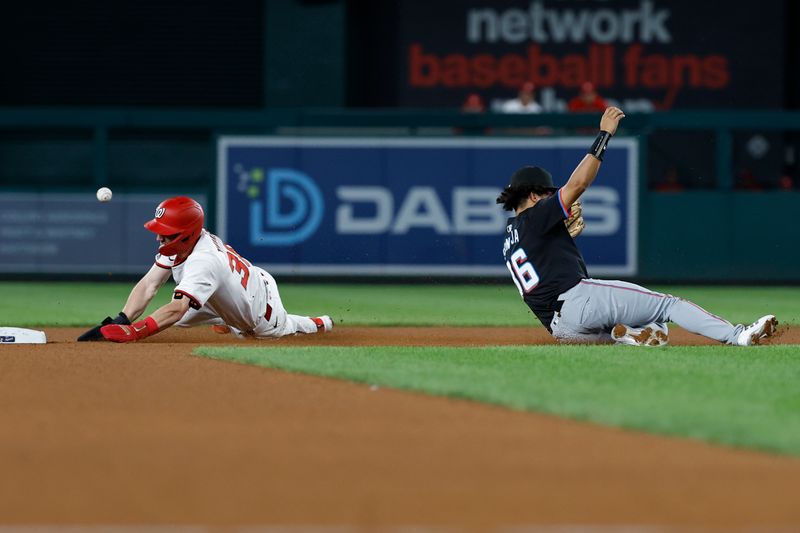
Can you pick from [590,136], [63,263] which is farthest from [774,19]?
[63,263]

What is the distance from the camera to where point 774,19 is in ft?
73.8

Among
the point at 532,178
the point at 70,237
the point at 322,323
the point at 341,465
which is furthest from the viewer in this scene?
the point at 70,237

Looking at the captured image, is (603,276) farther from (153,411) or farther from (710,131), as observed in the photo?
(153,411)

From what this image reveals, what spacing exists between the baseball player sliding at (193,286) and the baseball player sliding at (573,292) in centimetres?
188

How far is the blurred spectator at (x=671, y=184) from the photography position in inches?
690

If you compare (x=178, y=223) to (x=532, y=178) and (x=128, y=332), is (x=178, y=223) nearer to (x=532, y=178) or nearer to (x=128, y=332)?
(x=128, y=332)

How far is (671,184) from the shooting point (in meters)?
17.6

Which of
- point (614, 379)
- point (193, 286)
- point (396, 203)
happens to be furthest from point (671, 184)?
point (614, 379)

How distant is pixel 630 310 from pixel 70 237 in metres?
10.7

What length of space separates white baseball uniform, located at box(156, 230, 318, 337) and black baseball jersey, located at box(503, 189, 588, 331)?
1.88 meters

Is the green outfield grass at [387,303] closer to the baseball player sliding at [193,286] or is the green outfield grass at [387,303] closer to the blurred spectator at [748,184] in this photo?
the blurred spectator at [748,184]

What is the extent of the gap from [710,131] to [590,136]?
198 cm

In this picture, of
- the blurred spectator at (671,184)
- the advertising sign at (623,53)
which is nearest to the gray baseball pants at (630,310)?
the blurred spectator at (671,184)

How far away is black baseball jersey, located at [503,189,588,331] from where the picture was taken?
Result: 8773 millimetres
